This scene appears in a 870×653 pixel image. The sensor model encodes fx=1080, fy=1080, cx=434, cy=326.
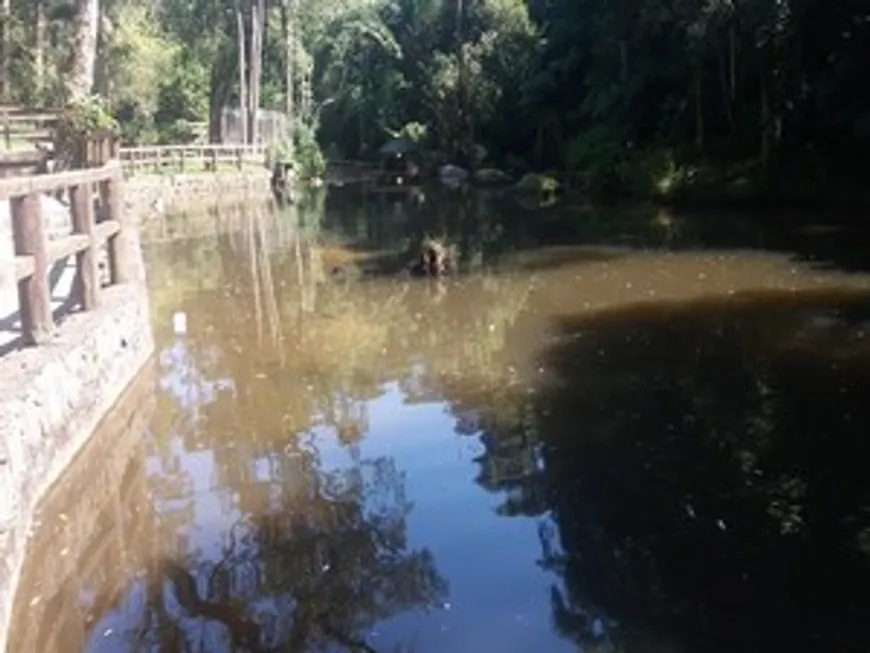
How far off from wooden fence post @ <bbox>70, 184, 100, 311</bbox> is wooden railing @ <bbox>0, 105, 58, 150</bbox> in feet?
50.4

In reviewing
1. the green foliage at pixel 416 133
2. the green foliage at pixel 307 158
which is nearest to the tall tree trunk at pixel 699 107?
the green foliage at pixel 307 158

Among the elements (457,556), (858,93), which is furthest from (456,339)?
(858,93)

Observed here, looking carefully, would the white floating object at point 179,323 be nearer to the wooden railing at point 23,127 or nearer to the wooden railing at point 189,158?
the wooden railing at point 23,127

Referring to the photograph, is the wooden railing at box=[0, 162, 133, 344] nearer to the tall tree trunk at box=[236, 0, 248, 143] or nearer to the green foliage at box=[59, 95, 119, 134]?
the green foliage at box=[59, 95, 119, 134]

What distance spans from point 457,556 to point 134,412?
4.20 m

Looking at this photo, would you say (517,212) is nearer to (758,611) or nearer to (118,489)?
(118,489)

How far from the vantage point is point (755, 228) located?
22125mm

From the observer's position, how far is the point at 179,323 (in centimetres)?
1355

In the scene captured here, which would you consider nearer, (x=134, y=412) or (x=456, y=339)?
(x=134, y=412)

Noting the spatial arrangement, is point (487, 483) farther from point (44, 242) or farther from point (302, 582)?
point (44, 242)

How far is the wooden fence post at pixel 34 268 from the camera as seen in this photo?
23.9ft

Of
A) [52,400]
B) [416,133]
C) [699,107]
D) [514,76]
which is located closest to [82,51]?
[52,400]

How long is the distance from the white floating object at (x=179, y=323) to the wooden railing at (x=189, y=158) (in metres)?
23.8

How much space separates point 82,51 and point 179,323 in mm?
6595
